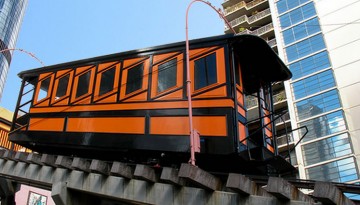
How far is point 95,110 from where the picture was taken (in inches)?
344

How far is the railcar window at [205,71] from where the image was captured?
7541mm

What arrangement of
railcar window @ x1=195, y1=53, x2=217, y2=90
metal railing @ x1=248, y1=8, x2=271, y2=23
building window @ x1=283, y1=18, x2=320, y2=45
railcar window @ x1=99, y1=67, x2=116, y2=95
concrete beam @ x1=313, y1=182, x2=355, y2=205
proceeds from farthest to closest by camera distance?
metal railing @ x1=248, y1=8, x2=271, y2=23
building window @ x1=283, y1=18, x2=320, y2=45
railcar window @ x1=99, y1=67, x2=116, y2=95
railcar window @ x1=195, y1=53, x2=217, y2=90
concrete beam @ x1=313, y1=182, x2=355, y2=205

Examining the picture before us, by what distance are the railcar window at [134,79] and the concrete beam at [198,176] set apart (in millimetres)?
3363

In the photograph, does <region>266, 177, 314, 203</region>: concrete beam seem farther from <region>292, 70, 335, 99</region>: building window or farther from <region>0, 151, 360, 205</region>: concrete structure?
<region>292, 70, 335, 99</region>: building window

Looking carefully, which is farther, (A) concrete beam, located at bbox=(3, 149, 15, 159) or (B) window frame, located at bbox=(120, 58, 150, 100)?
(A) concrete beam, located at bbox=(3, 149, 15, 159)

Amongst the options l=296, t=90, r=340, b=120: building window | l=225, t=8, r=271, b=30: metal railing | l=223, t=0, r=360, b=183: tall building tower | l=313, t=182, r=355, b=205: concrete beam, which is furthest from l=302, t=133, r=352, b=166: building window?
l=313, t=182, r=355, b=205: concrete beam

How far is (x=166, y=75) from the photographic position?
801cm

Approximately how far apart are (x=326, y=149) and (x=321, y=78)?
7.24 metres

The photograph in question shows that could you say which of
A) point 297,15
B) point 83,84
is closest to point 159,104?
A: point 83,84

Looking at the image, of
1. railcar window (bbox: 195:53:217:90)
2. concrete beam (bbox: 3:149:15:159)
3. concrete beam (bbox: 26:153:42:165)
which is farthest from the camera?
concrete beam (bbox: 3:149:15:159)

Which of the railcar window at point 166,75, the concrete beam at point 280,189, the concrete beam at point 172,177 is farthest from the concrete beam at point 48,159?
the concrete beam at point 280,189

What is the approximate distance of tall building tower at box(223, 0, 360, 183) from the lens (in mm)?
31828

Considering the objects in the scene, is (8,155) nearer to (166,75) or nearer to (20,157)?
(20,157)

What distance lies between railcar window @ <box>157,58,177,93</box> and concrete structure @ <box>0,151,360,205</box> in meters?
1.83
